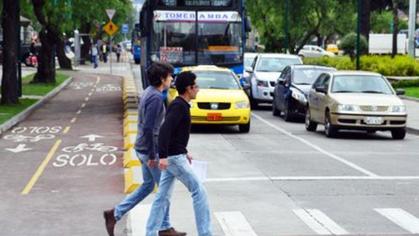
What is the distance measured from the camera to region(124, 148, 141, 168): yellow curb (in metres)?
14.5

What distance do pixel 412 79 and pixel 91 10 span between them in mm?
14195

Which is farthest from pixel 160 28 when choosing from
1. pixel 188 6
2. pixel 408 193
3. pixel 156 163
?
pixel 156 163

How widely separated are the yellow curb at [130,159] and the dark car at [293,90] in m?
8.84

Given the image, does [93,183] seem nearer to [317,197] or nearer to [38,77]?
[317,197]

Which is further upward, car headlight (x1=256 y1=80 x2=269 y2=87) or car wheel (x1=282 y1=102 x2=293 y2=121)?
car headlight (x1=256 y1=80 x2=269 y2=87)

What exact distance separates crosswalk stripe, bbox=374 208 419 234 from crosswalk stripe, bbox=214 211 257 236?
1720 millimetres

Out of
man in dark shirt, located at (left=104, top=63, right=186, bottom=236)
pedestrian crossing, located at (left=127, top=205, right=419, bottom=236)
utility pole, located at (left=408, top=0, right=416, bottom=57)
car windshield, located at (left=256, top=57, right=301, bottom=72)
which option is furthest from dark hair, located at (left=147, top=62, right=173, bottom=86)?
utility pole, located at (left=408, top=0, right=416, bottom=57)

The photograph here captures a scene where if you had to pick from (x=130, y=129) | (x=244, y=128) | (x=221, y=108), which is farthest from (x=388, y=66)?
(x=130, y=129)

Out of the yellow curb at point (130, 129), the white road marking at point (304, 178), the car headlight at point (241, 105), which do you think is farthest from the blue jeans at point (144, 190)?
the car headlight at point (241, 105)

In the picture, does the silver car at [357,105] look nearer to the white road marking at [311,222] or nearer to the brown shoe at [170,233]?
the white road marking at [311,222]

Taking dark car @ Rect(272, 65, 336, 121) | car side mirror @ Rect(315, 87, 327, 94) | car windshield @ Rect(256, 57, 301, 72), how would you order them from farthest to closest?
car windshield @ Rect(256, 57, 301, 72) < dark car @ Rect(272, 65, 336, 121) < car side mirror @ Rect(315, 87, 327, 94)

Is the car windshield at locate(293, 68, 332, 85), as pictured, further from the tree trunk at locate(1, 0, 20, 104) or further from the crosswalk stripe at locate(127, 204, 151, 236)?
the crosswalk stripe at locate(127, 204, 151, 236)

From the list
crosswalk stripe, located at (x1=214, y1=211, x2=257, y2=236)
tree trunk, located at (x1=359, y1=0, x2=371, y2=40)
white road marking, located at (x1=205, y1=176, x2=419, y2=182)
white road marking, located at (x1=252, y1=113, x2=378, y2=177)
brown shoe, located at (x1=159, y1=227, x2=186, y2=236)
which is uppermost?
tree trunk, located at (x1=359, y1=0, x2=371, y2=40)

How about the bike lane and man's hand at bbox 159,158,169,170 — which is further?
the bike lane
